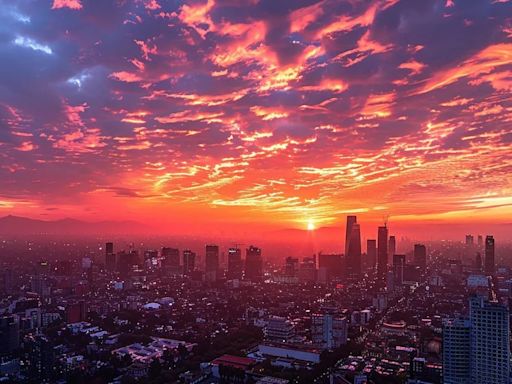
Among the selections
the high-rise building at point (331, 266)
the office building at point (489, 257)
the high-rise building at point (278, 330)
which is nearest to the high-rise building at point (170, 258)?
the high-rise building at point (331, 266)

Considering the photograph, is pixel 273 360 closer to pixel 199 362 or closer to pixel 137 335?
pixel 199 362

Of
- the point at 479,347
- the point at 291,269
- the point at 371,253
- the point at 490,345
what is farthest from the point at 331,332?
the point at 371,253

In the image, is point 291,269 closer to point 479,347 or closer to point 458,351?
point 458,351

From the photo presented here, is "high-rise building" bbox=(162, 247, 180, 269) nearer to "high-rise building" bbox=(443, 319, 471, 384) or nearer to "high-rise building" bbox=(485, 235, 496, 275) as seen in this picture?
"high-rise building" bbox=(485, 235, 496, 275)

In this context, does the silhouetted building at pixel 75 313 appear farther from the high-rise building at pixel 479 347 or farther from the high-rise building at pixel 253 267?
the high-rise building at pixel 253 267

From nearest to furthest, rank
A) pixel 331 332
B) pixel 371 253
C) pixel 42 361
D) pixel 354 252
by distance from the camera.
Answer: pixel 42 361, pixel 331 332, pixel 354 252, pixel 371 253

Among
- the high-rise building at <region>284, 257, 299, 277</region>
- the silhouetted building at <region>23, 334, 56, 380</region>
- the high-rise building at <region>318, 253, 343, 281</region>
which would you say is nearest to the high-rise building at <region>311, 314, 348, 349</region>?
the silhouetted building at <region>23, 334, 56, 380</region>
